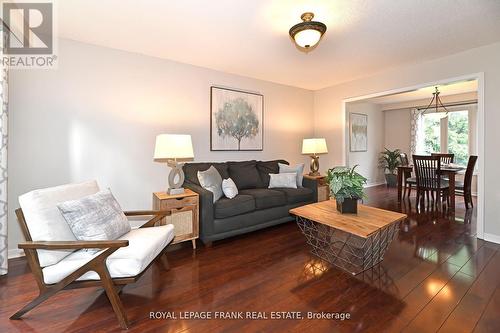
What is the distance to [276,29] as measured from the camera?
8.60ft

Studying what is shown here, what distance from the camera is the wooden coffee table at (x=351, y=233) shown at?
2146mm

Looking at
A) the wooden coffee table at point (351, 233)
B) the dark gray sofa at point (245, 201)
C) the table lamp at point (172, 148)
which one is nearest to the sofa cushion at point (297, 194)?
the dark gray sofa at point (245, 201)

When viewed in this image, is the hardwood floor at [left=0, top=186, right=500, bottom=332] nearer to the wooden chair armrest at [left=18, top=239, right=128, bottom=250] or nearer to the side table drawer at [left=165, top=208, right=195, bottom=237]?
the side table drawer at [left=165, top=208, right=195, bottom=237]

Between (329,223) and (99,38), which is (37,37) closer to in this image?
(99,38)

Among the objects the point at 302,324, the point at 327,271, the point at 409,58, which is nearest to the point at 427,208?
the point at 409,58

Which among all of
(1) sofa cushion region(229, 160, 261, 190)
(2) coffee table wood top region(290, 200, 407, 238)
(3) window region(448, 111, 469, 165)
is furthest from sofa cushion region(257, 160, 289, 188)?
(3) window region(448, 111, 469, 165)

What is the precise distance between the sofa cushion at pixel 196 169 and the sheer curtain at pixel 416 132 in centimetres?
592

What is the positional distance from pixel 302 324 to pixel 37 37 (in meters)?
3.89

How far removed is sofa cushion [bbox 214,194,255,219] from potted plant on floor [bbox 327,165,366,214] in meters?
1.10

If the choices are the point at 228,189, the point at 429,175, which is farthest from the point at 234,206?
the point at 429,175

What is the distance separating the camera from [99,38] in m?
→ 2.83

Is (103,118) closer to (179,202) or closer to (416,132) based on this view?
(179,202)

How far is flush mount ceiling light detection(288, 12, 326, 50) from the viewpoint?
7.23 feet

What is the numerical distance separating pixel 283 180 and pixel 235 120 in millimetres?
1344
